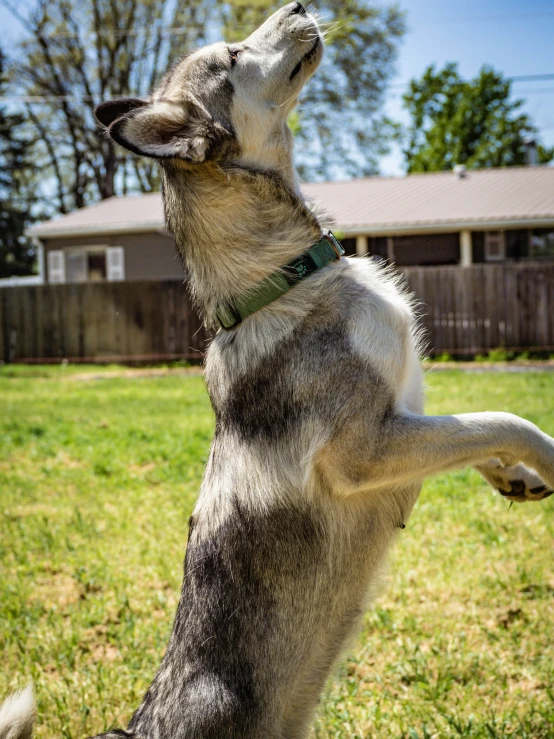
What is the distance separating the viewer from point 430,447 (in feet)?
8.30

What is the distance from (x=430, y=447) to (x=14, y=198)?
48.9 m

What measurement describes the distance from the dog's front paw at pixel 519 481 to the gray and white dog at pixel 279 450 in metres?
0.22

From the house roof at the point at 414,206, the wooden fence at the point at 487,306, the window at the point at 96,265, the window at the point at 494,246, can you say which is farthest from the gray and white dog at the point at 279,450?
the window at the point at 96,265

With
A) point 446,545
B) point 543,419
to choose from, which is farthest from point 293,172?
point 543,419

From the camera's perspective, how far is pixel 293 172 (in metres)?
3.05

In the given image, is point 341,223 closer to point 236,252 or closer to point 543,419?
point 543,419

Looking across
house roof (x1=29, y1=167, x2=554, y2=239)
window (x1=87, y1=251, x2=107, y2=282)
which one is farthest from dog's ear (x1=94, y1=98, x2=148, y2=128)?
window (x1=87, y1=251, x2=107, y2=282)

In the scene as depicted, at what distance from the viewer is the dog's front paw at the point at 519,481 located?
300cm

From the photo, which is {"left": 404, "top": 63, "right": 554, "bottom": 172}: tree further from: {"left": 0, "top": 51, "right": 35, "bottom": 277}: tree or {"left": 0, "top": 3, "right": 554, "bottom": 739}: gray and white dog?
{"left": 0, "top": 3, "right": 554, "bottom": 739}: gray and white dog

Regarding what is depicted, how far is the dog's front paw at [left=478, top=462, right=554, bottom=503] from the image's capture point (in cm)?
300

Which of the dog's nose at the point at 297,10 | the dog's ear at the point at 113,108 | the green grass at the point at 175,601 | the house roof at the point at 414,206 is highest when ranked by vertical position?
the house roof at the point at 414,206

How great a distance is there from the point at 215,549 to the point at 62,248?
2728 centimetres

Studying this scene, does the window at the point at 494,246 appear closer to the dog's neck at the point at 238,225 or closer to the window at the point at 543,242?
the window at the point at 543,242

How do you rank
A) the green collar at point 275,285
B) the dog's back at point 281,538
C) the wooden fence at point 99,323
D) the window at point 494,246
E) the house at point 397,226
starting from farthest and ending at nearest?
the window at point 494,246 < the house at point 397,226 < the wooden fence at point 99,323 < the green collar at point 275,285 < the dog's back at point 281,538
